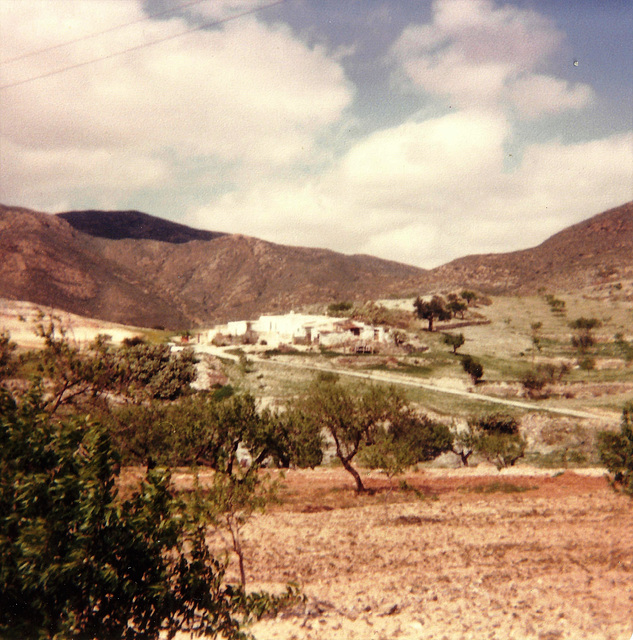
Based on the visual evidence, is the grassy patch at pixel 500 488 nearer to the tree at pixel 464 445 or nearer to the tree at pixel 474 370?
the tree at pixel 464 445

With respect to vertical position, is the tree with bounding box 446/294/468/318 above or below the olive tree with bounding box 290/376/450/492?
above

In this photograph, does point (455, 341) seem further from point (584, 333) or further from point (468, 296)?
point (468, 296)

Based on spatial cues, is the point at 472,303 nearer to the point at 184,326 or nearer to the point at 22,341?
the point at 184,326

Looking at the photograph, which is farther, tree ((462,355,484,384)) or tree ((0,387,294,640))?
tree ((462,355,484,384))

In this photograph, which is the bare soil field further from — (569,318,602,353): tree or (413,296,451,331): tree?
(413,296,451,331): tree

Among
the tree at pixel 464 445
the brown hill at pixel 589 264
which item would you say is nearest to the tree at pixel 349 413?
the tree at pixel 464 445

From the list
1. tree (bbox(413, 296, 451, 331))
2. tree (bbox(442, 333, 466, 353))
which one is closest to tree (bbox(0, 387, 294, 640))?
tree (bbox(442, 333, 466, 353))

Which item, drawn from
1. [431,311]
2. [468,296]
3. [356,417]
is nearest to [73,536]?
[356,417]
